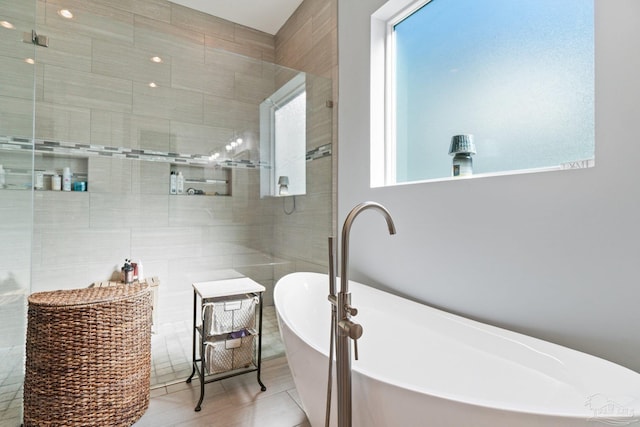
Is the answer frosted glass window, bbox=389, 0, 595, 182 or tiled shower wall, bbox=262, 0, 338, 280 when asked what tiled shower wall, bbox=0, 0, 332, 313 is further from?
frosted glass window, bbox=389, 0, 595, 182

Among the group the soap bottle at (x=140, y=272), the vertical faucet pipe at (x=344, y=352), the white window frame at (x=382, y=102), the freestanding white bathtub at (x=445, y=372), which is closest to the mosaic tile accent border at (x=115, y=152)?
Answer: the white window frame at (x=382, y=102)

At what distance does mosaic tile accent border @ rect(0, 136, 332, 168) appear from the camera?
5.74 ft

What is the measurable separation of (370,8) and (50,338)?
2679 millimetres

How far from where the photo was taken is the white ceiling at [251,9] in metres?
2.95

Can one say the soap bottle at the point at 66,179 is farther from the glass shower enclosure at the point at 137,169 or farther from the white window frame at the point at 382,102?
the white window frame at the point at 382,102

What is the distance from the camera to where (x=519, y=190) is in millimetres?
1330

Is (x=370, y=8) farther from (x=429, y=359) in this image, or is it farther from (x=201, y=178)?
(x=429, y=359)

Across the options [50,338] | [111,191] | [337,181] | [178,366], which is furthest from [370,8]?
[178,366]

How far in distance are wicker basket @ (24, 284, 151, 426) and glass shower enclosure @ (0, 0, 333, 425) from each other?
0.43 meters

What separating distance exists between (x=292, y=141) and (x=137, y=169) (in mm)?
1211

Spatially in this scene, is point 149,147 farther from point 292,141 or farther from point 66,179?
point 292,141

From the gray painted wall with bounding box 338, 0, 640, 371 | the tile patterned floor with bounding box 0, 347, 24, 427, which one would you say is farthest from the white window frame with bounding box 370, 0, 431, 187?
the tile patterned floor with bounding box 0, 347, 24, 427

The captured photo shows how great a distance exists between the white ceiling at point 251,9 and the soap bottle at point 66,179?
1972 mm

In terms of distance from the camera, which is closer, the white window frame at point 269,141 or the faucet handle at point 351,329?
the faucet handle at point 351,329
